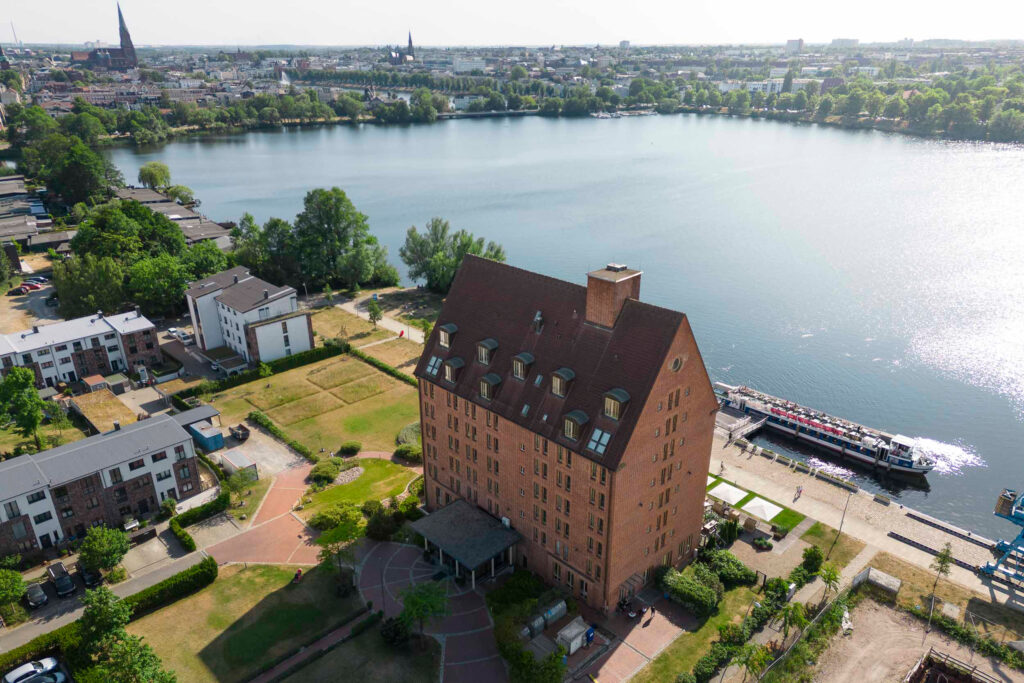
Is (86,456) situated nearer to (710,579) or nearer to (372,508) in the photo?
(372,508)

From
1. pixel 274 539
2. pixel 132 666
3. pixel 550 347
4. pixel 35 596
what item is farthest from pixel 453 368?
pixel 35 596

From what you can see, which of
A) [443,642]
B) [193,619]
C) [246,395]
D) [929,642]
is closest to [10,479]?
[193,619]

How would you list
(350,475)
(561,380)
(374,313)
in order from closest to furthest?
1. (561,380)
2. (350,475)
3. (374,313)

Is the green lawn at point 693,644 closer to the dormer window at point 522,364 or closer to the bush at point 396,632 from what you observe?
the bush at point 396,632

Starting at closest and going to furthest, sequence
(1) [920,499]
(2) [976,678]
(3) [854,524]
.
Result: (2) [976,678]
(3) [854,524]
(1) [920,499]

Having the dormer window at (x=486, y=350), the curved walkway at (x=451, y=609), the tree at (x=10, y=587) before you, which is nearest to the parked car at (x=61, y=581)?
the tree at (x=10, y=587)

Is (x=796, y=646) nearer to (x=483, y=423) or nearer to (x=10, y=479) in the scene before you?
(x=483, y=423)
